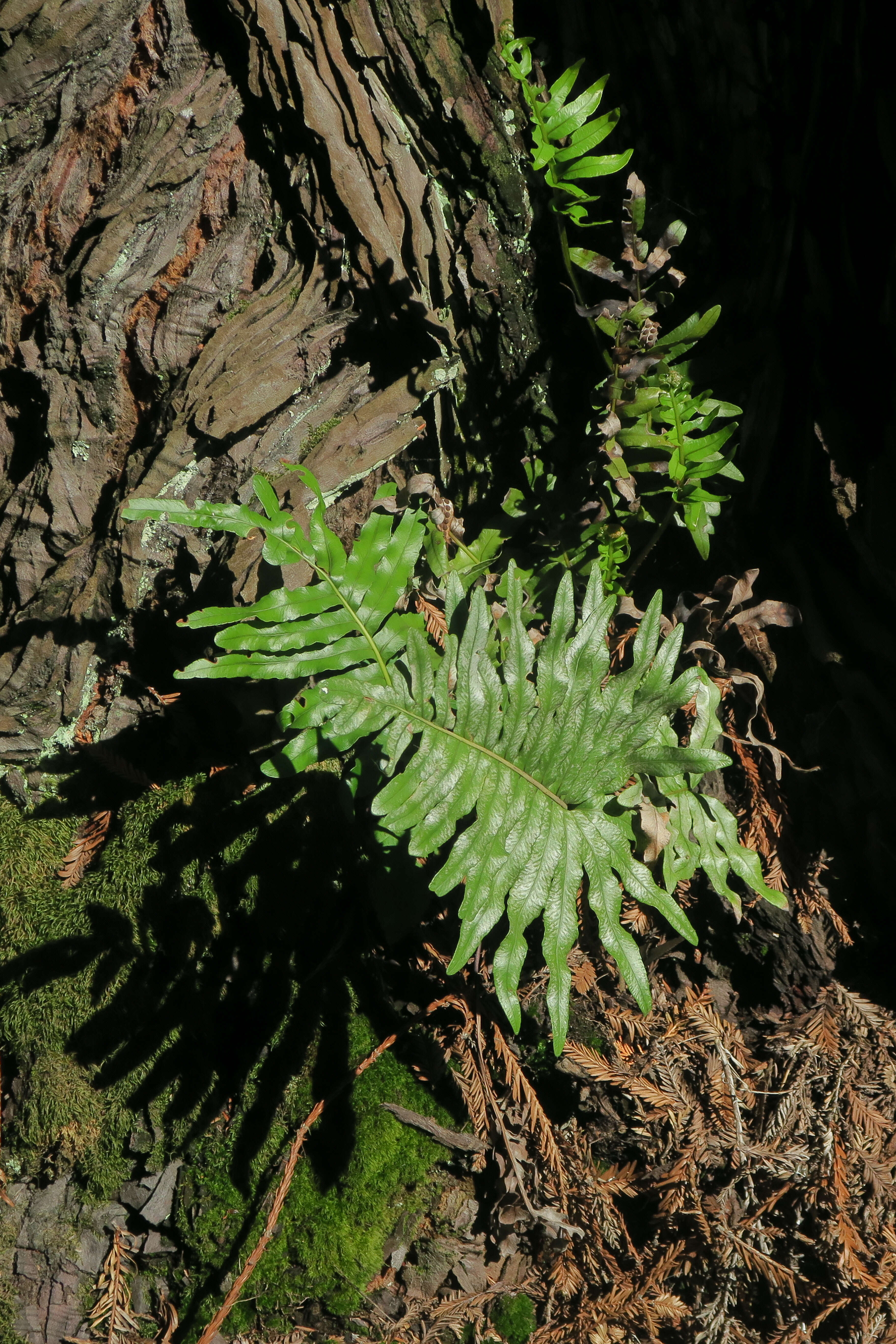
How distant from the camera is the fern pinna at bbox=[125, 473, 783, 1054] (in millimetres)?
1652

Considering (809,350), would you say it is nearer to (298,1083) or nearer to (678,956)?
(678,956)

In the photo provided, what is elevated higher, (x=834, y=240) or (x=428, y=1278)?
(x=834, y=240)

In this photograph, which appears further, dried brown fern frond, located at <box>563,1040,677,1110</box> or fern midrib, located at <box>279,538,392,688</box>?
dried brown fern frond, located at <box>563,1040,677,1110</box>

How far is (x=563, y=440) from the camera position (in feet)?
8.07

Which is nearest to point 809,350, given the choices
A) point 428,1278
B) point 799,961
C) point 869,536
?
point 869,536

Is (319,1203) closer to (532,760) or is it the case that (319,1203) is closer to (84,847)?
(84,847)

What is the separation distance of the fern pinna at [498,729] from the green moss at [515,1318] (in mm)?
1243

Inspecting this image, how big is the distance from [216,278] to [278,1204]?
2.65 meters

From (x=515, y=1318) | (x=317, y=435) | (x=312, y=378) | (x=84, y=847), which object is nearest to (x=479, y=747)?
(x=317, y=435)

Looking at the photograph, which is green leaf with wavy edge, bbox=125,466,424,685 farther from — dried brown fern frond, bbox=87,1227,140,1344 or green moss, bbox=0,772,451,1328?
dried brown fern frond, bbox=87,1227,140,1344

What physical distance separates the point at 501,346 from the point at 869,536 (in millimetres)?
1211

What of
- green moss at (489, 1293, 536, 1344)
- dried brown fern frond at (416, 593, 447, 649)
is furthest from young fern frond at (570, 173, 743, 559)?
green moss at (489, 1293, 536, 1344)

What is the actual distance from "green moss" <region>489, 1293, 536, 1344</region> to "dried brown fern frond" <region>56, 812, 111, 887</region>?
1744 millimetres

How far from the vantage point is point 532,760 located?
178 centimetres
